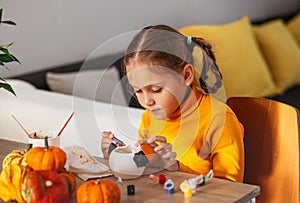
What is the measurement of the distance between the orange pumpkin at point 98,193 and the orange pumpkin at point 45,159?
92 mm

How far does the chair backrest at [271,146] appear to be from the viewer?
7.22ft

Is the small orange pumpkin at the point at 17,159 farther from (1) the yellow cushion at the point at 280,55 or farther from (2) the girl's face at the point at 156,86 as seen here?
(1) the yellow cushion at the point at 280,55

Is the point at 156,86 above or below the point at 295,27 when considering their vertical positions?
above

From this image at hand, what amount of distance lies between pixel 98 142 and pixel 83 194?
2.77 feet

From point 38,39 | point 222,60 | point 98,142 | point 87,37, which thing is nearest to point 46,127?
point 98,142

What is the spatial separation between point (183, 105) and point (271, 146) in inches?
12.8

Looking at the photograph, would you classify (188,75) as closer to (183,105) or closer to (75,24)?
(183,105)

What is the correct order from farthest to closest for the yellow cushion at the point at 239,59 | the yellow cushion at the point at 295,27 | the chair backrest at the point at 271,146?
the yellow cushion at the point at 295,27
the yellow cushion at the point at 239,59
the chair backrest at the point at 271,146

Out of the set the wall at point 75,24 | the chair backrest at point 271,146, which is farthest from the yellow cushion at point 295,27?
the chair backrest at point 271,146

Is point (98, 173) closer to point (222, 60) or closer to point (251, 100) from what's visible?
point (251, 100)

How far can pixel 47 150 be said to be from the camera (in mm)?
1782

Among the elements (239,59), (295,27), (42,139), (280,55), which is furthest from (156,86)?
(295,27)

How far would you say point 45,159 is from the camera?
1.76 m

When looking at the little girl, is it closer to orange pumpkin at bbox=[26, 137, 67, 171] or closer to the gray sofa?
orange pumpkin at bbox=[26, 137, 67, 171]
